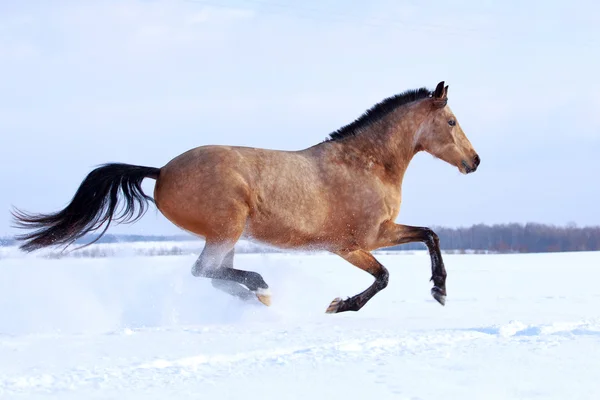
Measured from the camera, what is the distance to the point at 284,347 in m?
4.43

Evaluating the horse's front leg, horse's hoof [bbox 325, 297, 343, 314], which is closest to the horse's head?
the horse's front leg

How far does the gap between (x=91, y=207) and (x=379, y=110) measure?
3.11 meters

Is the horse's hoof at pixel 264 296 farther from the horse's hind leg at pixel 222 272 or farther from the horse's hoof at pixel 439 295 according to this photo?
the horse's hoof at pixel 439 295

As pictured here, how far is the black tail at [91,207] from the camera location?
6.82m

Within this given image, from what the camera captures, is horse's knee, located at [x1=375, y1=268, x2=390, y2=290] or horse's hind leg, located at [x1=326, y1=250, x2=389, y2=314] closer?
horse's hind leg, located at [x1=326, y1=250, x2=389, y2=314]

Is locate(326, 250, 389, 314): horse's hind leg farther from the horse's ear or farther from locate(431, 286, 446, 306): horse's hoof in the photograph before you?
the horse's ear

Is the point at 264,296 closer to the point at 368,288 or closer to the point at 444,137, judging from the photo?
the point at 368,288

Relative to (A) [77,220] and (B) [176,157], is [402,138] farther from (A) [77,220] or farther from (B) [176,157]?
(A) [77,220]

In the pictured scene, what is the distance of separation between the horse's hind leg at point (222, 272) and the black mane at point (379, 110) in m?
1.79

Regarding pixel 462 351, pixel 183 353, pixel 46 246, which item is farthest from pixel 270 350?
pixel 46 246

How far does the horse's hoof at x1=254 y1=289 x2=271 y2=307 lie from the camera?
6.65 meters

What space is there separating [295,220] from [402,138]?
1649 mm

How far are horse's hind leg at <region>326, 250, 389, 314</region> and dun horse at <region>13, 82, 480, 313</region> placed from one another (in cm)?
1

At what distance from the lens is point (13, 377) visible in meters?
3.67
